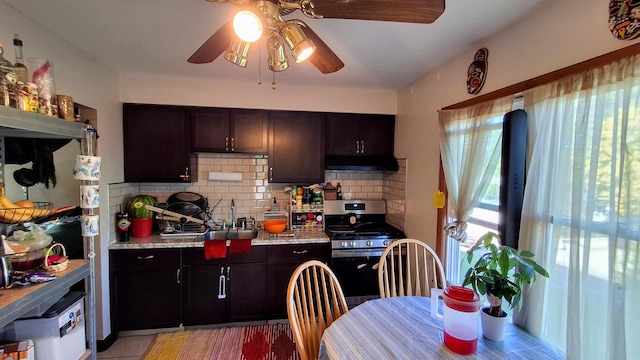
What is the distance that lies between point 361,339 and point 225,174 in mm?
2286

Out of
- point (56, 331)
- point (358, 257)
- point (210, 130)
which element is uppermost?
point (210, 130)

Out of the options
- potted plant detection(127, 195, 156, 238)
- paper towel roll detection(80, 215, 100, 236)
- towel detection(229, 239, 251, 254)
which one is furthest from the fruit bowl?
paper towel roll detection(80, 215, 100, 236)

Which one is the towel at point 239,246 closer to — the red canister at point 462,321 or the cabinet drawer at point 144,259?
the cabinet drawer at point 144,259

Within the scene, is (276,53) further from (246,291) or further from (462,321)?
(246,291)

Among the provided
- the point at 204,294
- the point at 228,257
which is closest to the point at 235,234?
the point at 228,257

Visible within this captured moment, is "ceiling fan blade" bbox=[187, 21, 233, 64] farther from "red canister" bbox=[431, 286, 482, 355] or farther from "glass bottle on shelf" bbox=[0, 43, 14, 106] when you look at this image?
Answer: "red canister" bbox=[431, 286, 482, 355]

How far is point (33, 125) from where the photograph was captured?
1.09 m

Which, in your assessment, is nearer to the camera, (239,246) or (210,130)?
(239,246)

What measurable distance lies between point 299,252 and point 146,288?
1437 mm

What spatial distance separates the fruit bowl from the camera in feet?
9.12

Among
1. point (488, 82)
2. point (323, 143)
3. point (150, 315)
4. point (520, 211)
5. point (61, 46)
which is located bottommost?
point (150, 315)

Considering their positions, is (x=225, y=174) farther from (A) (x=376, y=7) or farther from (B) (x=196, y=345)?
(A) (x=376, y=7)

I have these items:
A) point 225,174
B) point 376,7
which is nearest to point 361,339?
point 376,7

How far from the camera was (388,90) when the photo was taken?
9.96 ft
